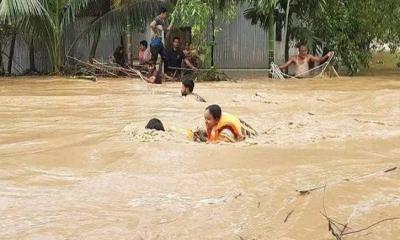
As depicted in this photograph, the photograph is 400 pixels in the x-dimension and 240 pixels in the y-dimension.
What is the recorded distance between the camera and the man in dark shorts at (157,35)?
15.3 meters

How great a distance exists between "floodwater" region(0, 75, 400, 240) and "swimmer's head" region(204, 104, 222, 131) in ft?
1.14

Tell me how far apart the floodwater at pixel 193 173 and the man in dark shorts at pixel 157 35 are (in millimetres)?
5065

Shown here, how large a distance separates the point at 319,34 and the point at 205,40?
318 centimetres

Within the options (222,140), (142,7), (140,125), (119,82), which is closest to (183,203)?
(222,140)

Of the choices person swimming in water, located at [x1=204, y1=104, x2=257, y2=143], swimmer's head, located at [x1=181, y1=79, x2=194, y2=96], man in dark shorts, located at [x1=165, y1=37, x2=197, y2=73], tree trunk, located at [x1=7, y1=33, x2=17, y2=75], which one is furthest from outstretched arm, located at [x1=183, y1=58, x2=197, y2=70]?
person swimming in water, located at [x1=204, y1=104, x2=257, y2=143]

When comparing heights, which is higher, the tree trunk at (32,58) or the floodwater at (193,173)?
the tree trunk at (32,58)

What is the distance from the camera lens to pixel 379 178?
4.68m

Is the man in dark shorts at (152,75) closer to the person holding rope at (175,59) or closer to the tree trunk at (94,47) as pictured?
the person holding rope at (175,59)

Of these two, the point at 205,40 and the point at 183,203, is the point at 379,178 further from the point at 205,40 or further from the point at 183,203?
the point at 205,40

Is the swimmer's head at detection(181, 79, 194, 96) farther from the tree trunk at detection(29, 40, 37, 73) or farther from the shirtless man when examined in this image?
the tree trunk at detection(29, 40, 37, 73)

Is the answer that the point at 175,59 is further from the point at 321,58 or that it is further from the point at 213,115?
the point at 213,115

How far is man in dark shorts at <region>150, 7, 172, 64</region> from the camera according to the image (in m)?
15.3

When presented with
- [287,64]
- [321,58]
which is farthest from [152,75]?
[321,58]

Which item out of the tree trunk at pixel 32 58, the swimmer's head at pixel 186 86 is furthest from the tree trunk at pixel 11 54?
the swimmer's head at pixel 186 86
